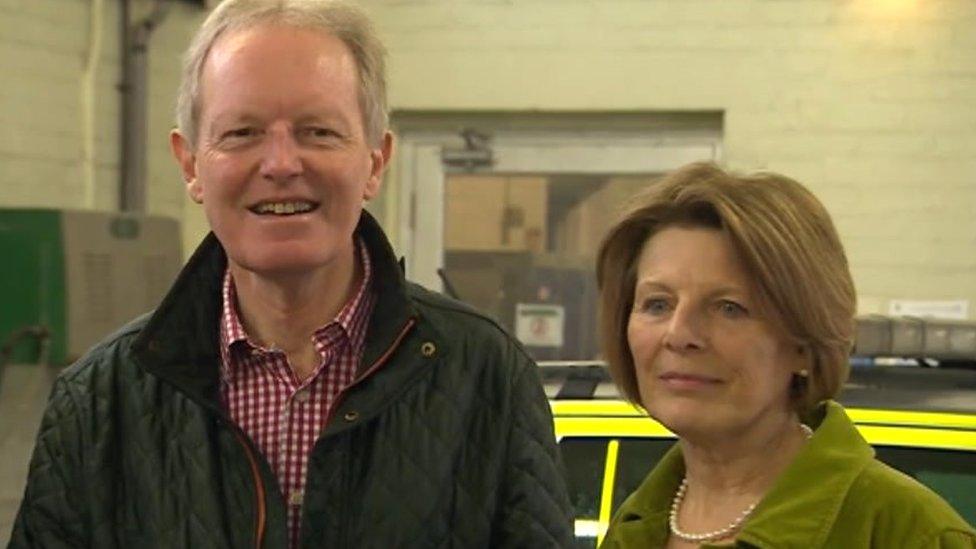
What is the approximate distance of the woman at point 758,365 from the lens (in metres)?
1.65

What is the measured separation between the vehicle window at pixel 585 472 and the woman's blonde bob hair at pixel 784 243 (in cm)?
143

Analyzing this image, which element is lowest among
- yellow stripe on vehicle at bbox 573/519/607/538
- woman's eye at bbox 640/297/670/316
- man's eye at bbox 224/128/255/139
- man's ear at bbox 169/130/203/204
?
yellow stripe on vehicle at bbox 573/519/607/538

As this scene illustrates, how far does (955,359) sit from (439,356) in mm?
2268

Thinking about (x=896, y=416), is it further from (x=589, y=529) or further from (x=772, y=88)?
(x=772, y=88)

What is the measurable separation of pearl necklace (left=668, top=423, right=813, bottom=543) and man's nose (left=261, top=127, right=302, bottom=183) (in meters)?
0.66

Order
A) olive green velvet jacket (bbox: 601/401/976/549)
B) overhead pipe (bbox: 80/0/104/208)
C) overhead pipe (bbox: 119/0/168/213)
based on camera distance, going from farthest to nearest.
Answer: overhead pipe (bbox: 119/0/168/213) < overhead pipe (bbox: 80/0/104/208) < olive green velvet jacket (bbox: 601/401/976/549)

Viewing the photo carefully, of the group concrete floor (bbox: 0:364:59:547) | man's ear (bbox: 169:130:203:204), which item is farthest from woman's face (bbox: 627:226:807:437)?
concrete floor (bbox: 0:364:59:547)

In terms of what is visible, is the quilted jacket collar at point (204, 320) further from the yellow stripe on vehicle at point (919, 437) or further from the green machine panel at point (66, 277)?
the green machine panel at point (66, 277)

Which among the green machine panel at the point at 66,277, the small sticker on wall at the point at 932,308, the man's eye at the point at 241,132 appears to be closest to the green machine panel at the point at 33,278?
the green machine panel at the point at 66,277

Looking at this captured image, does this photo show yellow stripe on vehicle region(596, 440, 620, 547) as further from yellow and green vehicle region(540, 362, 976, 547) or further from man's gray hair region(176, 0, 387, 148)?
man's gray hair region(176, 0, 387, 148)

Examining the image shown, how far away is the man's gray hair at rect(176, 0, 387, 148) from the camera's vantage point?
1741 millimetres


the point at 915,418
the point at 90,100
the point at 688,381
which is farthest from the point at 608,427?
the point at 90,100

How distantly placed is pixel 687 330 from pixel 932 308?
4.11m

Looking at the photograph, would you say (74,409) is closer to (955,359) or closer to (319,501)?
(319,501)
